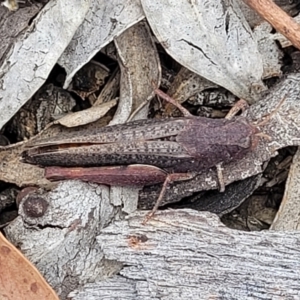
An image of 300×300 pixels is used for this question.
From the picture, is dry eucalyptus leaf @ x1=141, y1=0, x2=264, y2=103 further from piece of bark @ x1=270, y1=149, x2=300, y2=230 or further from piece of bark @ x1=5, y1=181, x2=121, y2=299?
piece of bark @ x1=5, y1=181, x2=121, y2=299

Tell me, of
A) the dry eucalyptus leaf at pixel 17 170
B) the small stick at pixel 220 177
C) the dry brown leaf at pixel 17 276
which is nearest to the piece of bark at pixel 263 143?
the small stick at pixel 220 177

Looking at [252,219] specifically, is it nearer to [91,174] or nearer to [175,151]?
[175,151]

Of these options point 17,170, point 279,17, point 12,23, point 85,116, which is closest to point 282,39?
point 279,17

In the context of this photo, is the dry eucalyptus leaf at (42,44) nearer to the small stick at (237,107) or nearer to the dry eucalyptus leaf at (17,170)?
the dry eucalyptus leaf at (17,170)

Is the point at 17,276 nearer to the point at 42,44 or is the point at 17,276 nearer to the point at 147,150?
the point at 147,150

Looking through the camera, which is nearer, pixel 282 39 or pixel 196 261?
pixel 196 261

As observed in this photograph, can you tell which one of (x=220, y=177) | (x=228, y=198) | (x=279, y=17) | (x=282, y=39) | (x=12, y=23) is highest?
(x=12, y=23)

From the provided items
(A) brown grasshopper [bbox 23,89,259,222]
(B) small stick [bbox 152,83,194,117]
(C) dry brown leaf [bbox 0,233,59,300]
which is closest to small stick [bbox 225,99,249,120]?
(A) brown grasshopper [bbox 23,89,259,222]
